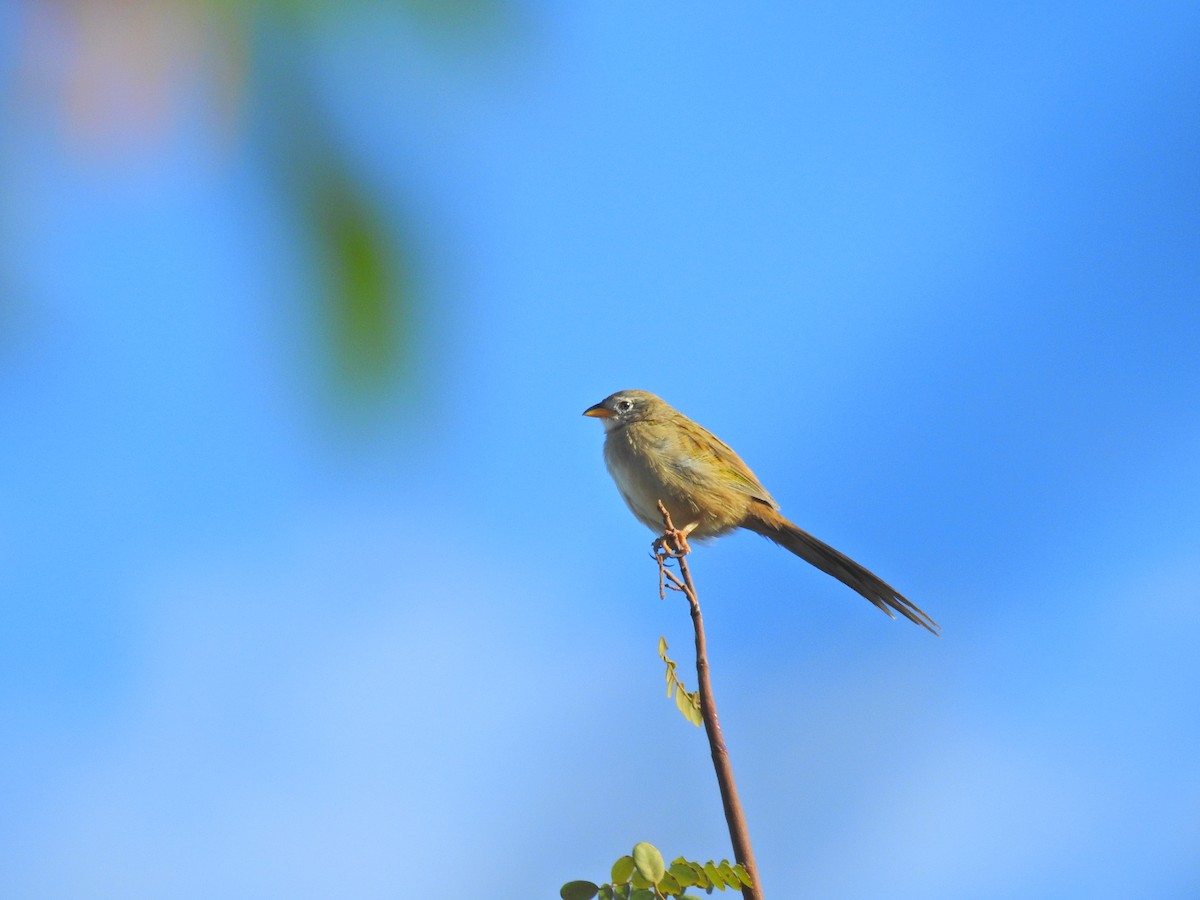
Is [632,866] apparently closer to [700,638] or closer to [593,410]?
[700,638]

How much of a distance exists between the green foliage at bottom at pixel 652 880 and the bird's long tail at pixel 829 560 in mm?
5263

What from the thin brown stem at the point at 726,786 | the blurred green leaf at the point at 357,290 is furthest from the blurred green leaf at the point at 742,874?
the blurred green leaf at the point at 357,290

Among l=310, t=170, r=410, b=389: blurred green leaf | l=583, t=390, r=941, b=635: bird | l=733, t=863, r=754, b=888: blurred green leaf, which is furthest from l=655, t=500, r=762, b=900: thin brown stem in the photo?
l=583, t=390, r=941, b=635: bird

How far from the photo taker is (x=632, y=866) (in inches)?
75.1

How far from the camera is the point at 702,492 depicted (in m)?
7.45

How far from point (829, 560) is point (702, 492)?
0.99m

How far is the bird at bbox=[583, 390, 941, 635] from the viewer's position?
739cm

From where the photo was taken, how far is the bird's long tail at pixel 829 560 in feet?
23.4

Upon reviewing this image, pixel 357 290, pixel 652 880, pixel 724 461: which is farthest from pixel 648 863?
pixel 724 461

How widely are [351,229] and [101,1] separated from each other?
25cm

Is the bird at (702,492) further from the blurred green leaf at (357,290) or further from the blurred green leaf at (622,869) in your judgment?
the blurred green leaf at (357,290)

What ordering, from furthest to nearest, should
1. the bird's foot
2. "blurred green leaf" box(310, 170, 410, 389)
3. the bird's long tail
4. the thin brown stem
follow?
1. the bird's long tail
2. the bird's foot
3. the thin brown stem
4. "blurred green leaf" box(310, 170, 410, 389)

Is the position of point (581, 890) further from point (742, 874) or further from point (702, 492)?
point (702, 492)

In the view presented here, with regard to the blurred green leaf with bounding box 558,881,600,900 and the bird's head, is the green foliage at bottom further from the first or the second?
the bird's head
